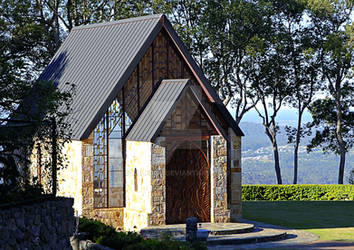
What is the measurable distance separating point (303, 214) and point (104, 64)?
35.9 ft

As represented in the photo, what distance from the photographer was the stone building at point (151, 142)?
858 inches

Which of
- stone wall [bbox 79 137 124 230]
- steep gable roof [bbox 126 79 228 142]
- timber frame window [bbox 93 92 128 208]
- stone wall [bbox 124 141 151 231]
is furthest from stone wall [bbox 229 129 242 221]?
stone wall [bbox 79 137 124 230]

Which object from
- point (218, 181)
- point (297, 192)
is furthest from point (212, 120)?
point (297, 192)

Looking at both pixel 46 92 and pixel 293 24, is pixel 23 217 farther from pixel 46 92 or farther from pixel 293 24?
pixel 293 24

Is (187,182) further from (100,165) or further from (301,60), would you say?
(301,60)

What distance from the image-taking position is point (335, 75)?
1767 inches

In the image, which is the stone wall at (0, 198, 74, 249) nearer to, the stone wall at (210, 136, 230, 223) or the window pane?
the window pane

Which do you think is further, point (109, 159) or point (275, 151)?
point (275, 151)

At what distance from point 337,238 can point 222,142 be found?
5.08 meters

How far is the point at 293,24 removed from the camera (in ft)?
148

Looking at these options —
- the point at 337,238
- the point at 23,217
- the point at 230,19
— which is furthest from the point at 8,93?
the point at 230,19

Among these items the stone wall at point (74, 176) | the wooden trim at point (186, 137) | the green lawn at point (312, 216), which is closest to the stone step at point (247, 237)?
the green lawn at point (312, 216)

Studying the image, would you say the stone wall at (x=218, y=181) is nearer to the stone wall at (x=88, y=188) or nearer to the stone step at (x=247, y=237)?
the stone step at (x=247, y=237)

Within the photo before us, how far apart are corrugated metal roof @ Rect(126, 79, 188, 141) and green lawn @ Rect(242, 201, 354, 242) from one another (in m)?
6.50
